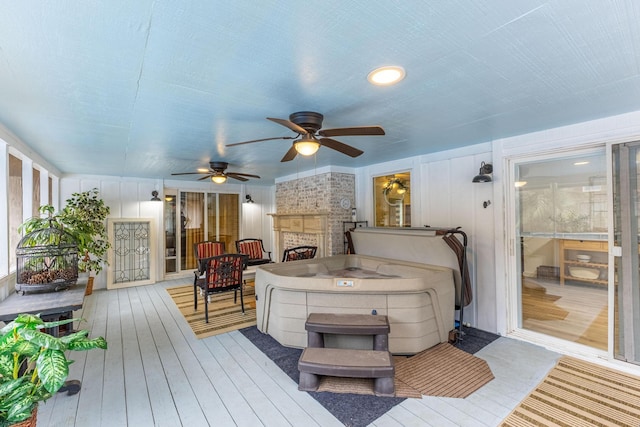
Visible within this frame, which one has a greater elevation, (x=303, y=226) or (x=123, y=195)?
(x=123, y=195)

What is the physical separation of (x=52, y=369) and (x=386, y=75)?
239cm

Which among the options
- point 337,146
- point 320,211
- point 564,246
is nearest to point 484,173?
point 564,246

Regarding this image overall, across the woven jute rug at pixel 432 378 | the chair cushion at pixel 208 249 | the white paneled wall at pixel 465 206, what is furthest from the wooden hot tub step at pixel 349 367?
the chair cushion at pixel 208 249

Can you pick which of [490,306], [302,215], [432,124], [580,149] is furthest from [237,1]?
[302,215]

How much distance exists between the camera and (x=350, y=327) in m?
2.80

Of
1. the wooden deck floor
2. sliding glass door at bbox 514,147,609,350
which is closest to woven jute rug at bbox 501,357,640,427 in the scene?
the wooden deck floor

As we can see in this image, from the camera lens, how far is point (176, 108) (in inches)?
101

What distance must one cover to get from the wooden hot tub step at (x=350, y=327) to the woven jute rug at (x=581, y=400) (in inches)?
42.1

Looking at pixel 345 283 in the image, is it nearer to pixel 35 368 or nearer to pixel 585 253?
pixel 35 368

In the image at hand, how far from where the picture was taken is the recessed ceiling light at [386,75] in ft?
6.24

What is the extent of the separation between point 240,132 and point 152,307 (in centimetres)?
353

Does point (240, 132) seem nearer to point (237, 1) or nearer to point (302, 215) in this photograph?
point (237, 1)

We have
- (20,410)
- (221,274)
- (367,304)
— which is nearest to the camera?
(20,410)

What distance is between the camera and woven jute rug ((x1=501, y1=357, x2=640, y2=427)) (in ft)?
7.09
